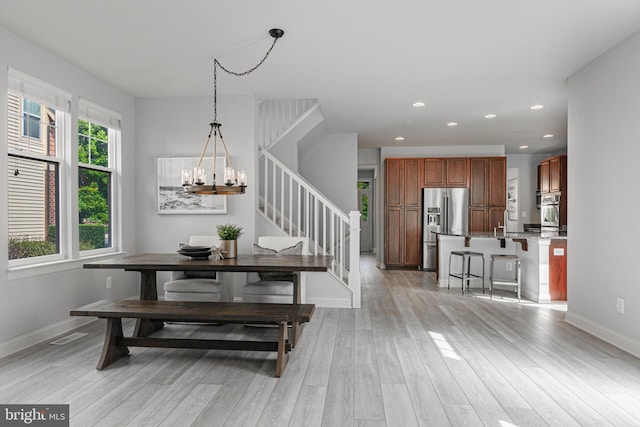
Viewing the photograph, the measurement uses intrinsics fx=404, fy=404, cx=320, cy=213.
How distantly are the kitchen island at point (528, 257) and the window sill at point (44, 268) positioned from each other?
4.91 metres

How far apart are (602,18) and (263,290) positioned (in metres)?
3.65

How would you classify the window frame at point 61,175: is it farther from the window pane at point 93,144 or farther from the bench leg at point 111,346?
the bench leg at point 111,346

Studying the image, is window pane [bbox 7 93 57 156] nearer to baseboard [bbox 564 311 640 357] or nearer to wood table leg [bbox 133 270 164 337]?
wood table leg [bbox 133 270 164 337]

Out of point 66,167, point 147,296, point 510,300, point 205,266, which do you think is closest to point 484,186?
point 510,300

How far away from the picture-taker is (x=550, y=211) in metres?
8.70

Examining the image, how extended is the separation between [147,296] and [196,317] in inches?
49.2

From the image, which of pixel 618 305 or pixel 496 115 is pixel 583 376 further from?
pixel 496 115

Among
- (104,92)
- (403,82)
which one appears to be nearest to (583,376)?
(403,82)

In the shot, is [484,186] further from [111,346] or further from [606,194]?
[111,346]

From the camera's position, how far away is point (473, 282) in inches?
251

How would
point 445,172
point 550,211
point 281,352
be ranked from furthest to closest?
1. point 550,211
2. point 445,172
3. point 281,352

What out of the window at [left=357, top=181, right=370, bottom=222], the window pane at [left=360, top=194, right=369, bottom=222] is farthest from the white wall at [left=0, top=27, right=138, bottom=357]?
the window pane at [left=360, top=194, right=369, bottom=222]

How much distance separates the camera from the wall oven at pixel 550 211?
8.42 meters

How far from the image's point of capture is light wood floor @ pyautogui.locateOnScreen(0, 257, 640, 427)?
89.0 inches
